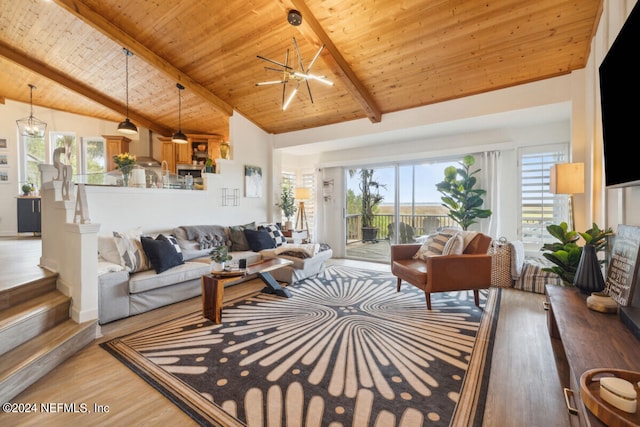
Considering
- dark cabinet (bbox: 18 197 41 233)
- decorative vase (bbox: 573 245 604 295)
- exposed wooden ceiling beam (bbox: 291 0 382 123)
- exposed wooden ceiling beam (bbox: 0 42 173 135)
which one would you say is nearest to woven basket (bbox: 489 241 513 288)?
decorative vase (bbox: 573 245 604 295)

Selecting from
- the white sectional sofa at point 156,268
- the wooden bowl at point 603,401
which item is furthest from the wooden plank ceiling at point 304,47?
the wooden bowl at point 603,401

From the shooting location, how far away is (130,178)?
14.0 ft

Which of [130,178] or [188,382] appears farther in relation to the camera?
[130,178]

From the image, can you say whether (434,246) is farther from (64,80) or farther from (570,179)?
(64,80)

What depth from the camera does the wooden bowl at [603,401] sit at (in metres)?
0.83

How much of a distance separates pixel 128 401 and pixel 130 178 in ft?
11.5

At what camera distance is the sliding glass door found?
18.5ft

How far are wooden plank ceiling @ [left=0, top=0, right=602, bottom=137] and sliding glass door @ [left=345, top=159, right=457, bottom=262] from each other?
1476 mm

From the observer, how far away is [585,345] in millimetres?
1322

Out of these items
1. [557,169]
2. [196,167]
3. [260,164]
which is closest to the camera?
[557,169]

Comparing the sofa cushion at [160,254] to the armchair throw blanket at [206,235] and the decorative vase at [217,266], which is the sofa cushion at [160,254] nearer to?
the decorative vase at [217,266]

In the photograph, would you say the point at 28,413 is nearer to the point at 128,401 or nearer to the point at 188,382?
the point at 128,401

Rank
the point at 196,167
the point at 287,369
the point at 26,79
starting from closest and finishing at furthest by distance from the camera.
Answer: the point at 287,369 < the point at 26,79 < the point at 196,167

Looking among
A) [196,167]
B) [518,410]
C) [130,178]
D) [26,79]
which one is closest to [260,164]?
[196,167]
